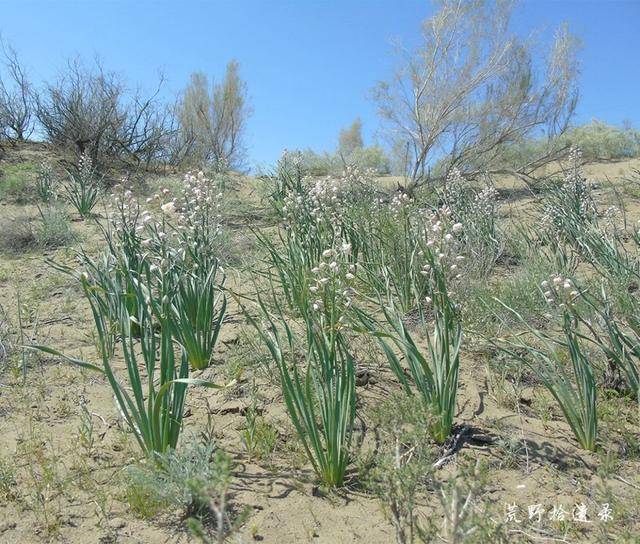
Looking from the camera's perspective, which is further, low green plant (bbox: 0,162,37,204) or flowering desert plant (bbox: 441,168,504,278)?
low green plant (bbox: 0,162,37,204)

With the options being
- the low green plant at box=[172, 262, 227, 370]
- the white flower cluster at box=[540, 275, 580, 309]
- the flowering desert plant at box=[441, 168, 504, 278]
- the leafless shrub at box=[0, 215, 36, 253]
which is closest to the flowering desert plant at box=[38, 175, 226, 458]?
the low green plant at box=[172, 262, 227, 370]

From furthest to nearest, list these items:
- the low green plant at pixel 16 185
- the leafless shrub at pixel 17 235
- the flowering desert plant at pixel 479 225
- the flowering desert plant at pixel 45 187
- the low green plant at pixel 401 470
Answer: the low green plant at pixel 16 185, the flowering desert plant at pixel 45 187, the leafless shrub at pixel 17 235, the flowering desert plant at pixel 479 225, the low green plant at pixel 401 470

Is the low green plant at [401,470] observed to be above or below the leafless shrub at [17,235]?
below

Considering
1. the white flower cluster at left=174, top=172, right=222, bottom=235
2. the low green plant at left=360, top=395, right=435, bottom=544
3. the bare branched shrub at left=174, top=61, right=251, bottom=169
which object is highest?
the bare branched shrub at left=174, top=61, right=251, bottom=169

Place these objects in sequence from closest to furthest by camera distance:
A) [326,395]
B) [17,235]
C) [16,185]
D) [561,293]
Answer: [326,395], [561,293], [17,235], [16,185]

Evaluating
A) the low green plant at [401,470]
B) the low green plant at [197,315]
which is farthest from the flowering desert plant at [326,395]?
the low green plant at [197,315]

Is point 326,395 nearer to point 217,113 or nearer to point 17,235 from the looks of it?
point 17,235

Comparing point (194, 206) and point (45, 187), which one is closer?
point (194, 206)

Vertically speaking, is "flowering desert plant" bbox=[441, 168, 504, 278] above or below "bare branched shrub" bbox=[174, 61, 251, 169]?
below

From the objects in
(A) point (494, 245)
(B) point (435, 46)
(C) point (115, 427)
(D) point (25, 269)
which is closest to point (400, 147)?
(B) point (435, 46)

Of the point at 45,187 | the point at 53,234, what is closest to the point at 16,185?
the point at 45,187

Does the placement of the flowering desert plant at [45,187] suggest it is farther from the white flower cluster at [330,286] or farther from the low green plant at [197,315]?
→ the white flower cluster at [330,286]

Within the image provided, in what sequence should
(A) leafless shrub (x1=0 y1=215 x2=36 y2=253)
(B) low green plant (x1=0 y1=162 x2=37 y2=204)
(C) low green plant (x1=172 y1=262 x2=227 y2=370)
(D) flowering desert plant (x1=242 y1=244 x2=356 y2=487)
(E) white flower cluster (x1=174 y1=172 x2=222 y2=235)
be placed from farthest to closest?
(B) low green plant (x1=0 y1=162 x2=37 y2=204), (A) leafless shrub (x1=0 y1=215 x2=36 y2=253), (E) white flower cluster (x1=174 y1=172 x2=222 y2=235), (C) low green plant (x1=172 y1=262 x2=227 y2=370), (D) flowering desert plant (x1=242 y1=244 x2=356 y2=487)

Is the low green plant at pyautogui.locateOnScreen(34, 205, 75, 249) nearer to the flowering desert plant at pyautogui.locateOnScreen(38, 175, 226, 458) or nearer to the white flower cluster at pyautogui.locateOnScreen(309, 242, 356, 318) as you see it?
the flowering desert plant at pyautogui.locateOnScreen(38, 175, 226, 458)
